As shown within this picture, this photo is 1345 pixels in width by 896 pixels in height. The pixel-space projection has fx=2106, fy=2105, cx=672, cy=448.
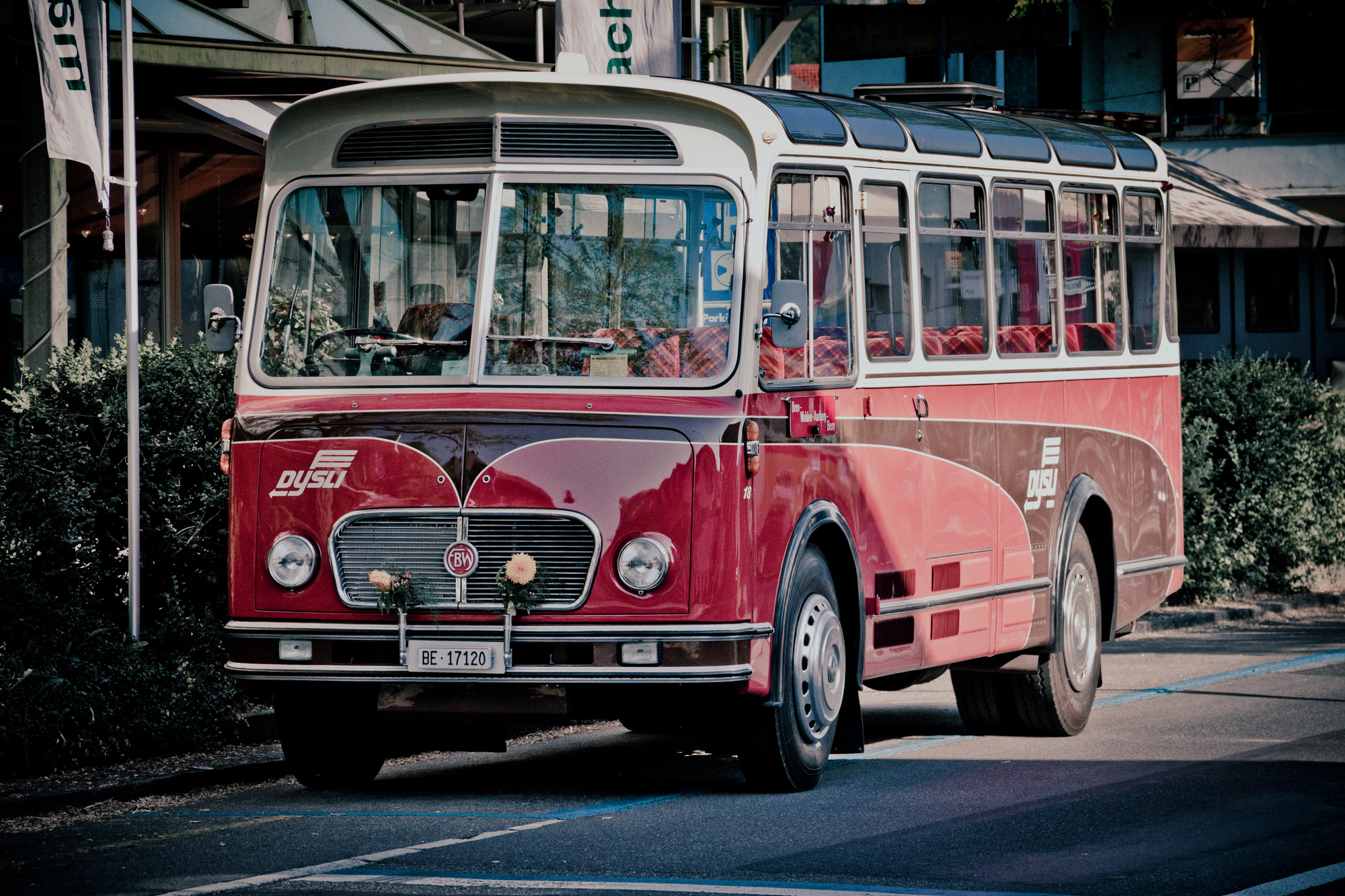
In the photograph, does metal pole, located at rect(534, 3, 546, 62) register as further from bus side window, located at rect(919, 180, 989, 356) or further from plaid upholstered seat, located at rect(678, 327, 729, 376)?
plaid upholstered seat, located at rect(678, 327, 729, 376)

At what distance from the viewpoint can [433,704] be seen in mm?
8852

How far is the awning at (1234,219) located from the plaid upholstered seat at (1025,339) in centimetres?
1609

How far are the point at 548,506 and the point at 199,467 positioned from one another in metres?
3.93

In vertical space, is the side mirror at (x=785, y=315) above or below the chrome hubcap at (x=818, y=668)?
above

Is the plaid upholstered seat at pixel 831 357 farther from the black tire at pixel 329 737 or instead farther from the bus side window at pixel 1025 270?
the black tire at pixel 329 737

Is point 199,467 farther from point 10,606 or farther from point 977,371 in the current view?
point 977,371

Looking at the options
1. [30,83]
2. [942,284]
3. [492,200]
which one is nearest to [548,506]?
[492,200]

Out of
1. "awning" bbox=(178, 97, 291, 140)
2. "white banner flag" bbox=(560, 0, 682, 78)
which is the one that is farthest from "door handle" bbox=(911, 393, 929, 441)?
"awning" bbox=(178, 97, 291, 140)

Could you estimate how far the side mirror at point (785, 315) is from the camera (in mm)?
8914

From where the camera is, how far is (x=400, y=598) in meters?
8.78

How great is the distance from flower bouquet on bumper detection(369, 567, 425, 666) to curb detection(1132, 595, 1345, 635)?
10180mm

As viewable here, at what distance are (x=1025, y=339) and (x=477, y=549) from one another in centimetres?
424

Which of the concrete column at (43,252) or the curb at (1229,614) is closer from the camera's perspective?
the concrete column at (43,252)

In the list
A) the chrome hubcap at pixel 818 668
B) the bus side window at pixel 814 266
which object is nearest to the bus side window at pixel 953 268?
the bus side window at pixel 814 266
